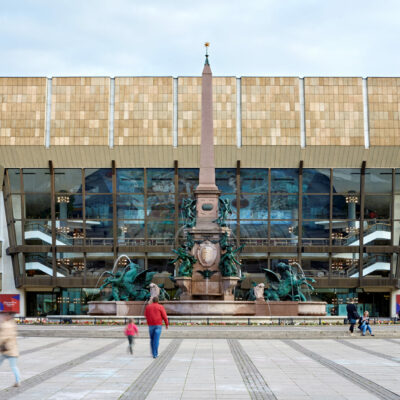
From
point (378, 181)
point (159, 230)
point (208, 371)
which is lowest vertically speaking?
point (208, 371)

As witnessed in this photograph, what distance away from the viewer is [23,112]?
69625 millimetres

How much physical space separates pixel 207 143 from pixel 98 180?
2549 centimetres

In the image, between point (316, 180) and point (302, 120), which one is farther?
point (316, 180)

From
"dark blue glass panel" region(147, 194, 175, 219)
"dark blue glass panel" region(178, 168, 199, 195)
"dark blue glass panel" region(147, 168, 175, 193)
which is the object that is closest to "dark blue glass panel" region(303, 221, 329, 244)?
"dark blue glass panel" region(178, 168, 199, 195)

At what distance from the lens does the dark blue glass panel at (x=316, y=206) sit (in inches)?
2776

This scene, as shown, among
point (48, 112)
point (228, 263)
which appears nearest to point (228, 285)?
point (228, 263)

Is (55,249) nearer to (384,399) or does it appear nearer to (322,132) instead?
(322,132)

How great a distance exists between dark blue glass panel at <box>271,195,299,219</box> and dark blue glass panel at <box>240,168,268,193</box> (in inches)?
54.8

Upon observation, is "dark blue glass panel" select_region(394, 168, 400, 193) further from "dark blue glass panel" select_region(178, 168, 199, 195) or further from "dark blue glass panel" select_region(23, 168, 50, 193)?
"dark blue glass panel" select_region(23, 168, 50, 193)

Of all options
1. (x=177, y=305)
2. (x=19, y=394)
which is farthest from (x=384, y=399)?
(x=177, y=305)

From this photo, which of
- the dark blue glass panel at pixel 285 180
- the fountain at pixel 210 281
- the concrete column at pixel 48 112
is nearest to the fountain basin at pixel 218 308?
the fountain at pixel 210 281

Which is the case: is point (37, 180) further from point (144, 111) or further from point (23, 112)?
point (144, 111)

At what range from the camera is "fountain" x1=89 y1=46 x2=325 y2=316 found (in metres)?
40.2

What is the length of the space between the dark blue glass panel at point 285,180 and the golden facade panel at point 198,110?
5.15 m
